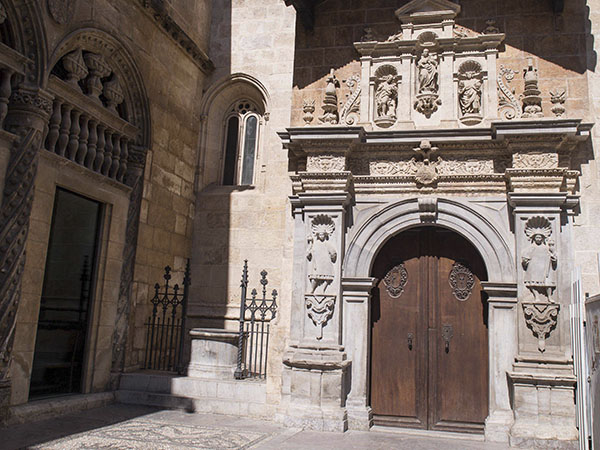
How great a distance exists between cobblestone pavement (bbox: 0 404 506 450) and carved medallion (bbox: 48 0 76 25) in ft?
15.3

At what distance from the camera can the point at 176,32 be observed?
9453 millimetres

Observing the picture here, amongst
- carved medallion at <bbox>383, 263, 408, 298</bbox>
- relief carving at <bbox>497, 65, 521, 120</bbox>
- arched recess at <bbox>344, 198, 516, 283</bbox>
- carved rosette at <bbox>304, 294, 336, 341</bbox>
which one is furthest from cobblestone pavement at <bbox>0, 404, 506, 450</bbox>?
relief carving at <bbox>497, 65, 521, 120</bbox>

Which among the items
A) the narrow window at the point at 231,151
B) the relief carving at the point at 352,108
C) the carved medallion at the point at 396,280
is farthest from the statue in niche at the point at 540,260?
the narrow window at the point at 231,151

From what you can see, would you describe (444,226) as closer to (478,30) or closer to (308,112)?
(308,112)

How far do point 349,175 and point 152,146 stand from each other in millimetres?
3196

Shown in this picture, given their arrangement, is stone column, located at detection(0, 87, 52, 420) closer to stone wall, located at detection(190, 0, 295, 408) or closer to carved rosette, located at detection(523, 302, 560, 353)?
stone wall, located at detection(190, 0, 295, 408)

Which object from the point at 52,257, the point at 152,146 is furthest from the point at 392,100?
the point at 52,257

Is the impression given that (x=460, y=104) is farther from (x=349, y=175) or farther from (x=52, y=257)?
(x=52, y=257)

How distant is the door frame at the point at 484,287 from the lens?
7.12 metres

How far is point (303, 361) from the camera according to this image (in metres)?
7.35

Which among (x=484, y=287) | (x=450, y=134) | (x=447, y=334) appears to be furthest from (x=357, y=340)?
(x=450, y=134)

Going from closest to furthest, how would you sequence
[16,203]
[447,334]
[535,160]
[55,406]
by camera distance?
[16,203] → [55,406] → [535,160] → [447,334]

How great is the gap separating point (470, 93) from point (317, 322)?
3.70m

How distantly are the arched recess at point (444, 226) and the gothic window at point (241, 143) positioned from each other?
3261 millimetres
